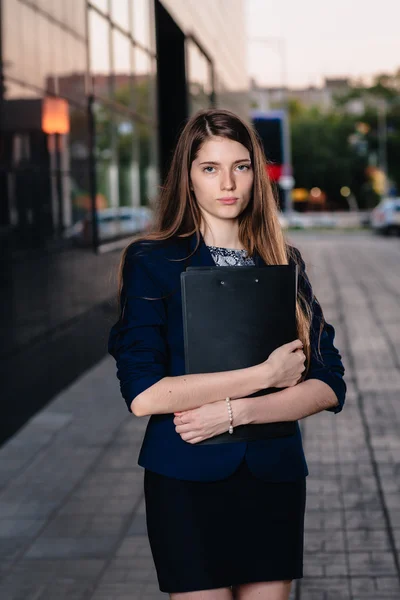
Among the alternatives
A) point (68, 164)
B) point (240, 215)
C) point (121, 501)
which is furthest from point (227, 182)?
point (68, 164)

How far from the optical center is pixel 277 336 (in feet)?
8.00

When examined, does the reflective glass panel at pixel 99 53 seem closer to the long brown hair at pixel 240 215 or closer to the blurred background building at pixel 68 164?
the blurred background building at pixel 68 164

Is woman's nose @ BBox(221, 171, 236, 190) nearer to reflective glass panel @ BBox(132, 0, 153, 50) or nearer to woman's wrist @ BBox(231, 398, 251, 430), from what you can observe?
woman's wrist @ BBox(231, 398, 251, 430)

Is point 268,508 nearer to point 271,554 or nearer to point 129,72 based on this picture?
point 271,554

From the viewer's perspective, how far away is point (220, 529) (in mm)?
2525

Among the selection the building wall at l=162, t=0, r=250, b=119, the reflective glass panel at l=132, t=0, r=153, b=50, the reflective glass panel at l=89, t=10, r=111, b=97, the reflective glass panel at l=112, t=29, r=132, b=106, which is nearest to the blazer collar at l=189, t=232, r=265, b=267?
the reflective glass panel at l=89, t=10, r=111, b=97

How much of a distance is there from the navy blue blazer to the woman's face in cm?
12

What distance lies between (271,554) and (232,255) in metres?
0.69

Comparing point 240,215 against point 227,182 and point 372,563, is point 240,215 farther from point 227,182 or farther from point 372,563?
point 372,563

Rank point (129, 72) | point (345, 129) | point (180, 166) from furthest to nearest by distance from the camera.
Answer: point (345, 129) → point (129, 72) → point (180, 166)

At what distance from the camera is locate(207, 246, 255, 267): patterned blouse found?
103 inches

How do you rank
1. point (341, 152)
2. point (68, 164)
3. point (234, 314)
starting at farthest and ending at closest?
point (341, 152) → point (68, 164) → point (234, 314)

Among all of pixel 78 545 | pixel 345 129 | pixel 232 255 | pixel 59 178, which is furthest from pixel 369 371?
pixel 345 129

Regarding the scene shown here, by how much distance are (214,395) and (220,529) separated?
328 mm
